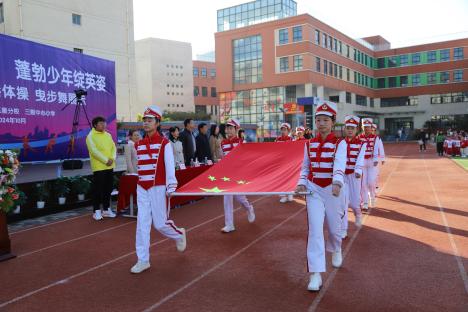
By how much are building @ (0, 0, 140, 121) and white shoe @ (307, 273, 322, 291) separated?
32.5 m

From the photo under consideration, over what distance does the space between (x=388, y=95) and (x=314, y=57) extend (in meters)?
25.1

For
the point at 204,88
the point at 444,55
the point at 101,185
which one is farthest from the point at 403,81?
the point at 101,185

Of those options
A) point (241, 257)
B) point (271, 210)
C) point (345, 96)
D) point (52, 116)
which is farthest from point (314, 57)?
point (241, 257)

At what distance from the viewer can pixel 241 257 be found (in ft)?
19.5

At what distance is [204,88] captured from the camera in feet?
277

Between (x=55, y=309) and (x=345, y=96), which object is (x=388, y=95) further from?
(x=55, y=309)

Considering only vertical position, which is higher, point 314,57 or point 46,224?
point 314,57

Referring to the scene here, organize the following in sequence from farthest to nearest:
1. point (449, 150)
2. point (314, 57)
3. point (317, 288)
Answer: point (314, 57) → point (449, 150) → point (317, 288)

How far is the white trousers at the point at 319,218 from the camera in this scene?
4.67 m

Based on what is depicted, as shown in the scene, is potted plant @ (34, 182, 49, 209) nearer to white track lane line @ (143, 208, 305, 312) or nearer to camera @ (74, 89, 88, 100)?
white track lane line @ (143, 208, 305, 312)

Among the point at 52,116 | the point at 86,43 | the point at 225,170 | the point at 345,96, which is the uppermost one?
the point at 86,43

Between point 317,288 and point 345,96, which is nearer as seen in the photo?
point 317,288

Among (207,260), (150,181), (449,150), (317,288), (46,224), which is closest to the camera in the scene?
(317,288)

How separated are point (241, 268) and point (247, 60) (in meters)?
47.0
